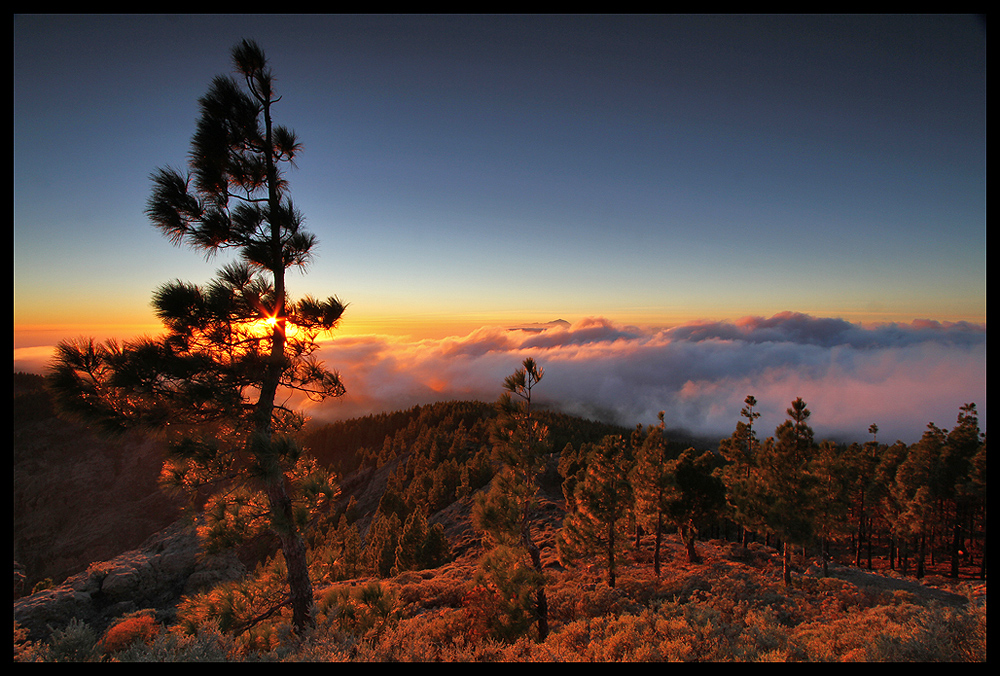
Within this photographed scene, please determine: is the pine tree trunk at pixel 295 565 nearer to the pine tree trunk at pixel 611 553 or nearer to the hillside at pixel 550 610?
the hillside at pixel 550 610

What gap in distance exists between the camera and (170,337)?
5.65m

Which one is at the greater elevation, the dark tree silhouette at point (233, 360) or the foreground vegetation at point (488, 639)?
the dark tree silhouette at point (233, 360)

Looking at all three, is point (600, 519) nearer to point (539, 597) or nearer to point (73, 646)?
point (539, 597)

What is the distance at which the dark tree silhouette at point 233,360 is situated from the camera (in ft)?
17.9

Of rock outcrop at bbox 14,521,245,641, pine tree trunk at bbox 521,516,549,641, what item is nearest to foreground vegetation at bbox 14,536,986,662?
pine tree trunk at bbox 521,516,549,641

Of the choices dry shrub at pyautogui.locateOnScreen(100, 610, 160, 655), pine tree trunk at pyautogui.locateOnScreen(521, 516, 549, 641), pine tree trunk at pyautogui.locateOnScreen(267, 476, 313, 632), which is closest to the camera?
dry shrub at pyautogui.locateOnScreen(100, 610, 160, 655)

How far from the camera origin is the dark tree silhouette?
5.46 meters

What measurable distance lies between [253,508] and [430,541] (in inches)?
1376

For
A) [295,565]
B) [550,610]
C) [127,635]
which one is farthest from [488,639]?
[550,610]

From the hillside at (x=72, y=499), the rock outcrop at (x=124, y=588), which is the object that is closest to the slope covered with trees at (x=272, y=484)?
the rock outcrop at (x=124, y=588)

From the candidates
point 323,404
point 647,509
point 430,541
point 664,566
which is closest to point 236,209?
point 323,404

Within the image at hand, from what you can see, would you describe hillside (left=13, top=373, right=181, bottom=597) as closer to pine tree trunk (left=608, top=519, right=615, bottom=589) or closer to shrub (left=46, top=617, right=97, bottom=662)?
pine tree trunk (left=608, top=519, right=615, bottom=589)
